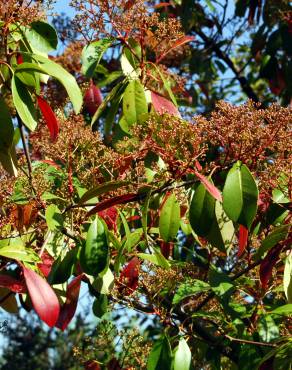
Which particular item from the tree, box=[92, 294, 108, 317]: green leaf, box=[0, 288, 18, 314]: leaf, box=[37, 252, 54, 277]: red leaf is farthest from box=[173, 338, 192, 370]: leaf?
box=[0, 288, 18, 314]: leaf

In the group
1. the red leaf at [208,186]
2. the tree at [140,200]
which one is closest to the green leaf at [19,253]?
the tree at [140,200]

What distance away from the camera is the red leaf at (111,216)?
65.7 inches

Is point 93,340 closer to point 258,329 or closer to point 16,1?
point 258,329

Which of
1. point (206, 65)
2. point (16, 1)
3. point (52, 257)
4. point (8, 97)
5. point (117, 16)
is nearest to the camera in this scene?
point (16, 1)

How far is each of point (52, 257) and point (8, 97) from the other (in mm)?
686

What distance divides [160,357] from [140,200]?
355 millimetres

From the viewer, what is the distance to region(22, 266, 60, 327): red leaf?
1326 millimetres

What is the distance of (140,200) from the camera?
172cm

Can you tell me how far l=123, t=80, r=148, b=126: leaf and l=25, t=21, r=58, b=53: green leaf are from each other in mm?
237

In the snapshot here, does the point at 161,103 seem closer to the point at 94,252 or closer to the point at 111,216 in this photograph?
the point at 111,216

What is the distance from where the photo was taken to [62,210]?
1.61 m

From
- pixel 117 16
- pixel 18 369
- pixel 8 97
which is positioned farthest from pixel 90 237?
pixel 18 369

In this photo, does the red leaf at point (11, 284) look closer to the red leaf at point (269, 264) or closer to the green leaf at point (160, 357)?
the green leaf at point (160, 357)

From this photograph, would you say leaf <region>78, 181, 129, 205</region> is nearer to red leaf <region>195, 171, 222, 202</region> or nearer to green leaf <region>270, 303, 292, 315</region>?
red leaf <region>195, 171, 222, 202</region>
